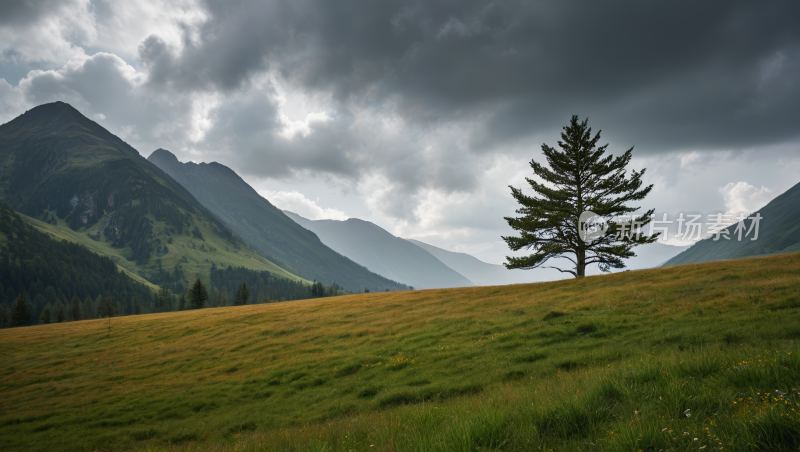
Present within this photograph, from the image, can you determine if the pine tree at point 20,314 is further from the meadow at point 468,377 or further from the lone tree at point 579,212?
the lone tree at point 579,212

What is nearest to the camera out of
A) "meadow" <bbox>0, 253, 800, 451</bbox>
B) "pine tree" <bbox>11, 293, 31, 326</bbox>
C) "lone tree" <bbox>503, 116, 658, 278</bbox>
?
"meadow" <bbox>0, 253, 800, 451</bbox>

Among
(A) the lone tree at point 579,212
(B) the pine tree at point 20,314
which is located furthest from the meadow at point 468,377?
(B) the pine tree at point 20,314

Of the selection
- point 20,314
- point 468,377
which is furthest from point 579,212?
point 20,314

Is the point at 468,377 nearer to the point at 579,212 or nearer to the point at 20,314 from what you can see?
the point at 579,212

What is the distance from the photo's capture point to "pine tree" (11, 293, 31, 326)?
96938 mm

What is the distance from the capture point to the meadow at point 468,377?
5.12m

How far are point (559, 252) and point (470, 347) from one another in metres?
21.8

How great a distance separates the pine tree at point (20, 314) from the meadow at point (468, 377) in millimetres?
92229

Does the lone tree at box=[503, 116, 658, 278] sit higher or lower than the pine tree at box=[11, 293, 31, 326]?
higher

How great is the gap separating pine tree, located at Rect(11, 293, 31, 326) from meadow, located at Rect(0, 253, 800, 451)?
9223 cm

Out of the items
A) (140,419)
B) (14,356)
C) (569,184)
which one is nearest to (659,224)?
(569,184)

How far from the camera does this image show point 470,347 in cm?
1761

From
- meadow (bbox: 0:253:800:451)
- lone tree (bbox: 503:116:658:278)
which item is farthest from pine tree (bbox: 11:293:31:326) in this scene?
lone tree (bbox: 503:116:658:278)

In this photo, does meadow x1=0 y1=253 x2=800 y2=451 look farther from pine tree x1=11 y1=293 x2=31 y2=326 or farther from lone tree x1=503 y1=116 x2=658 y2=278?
pine tree x1=11 y1=293 x2=31 y2=326
